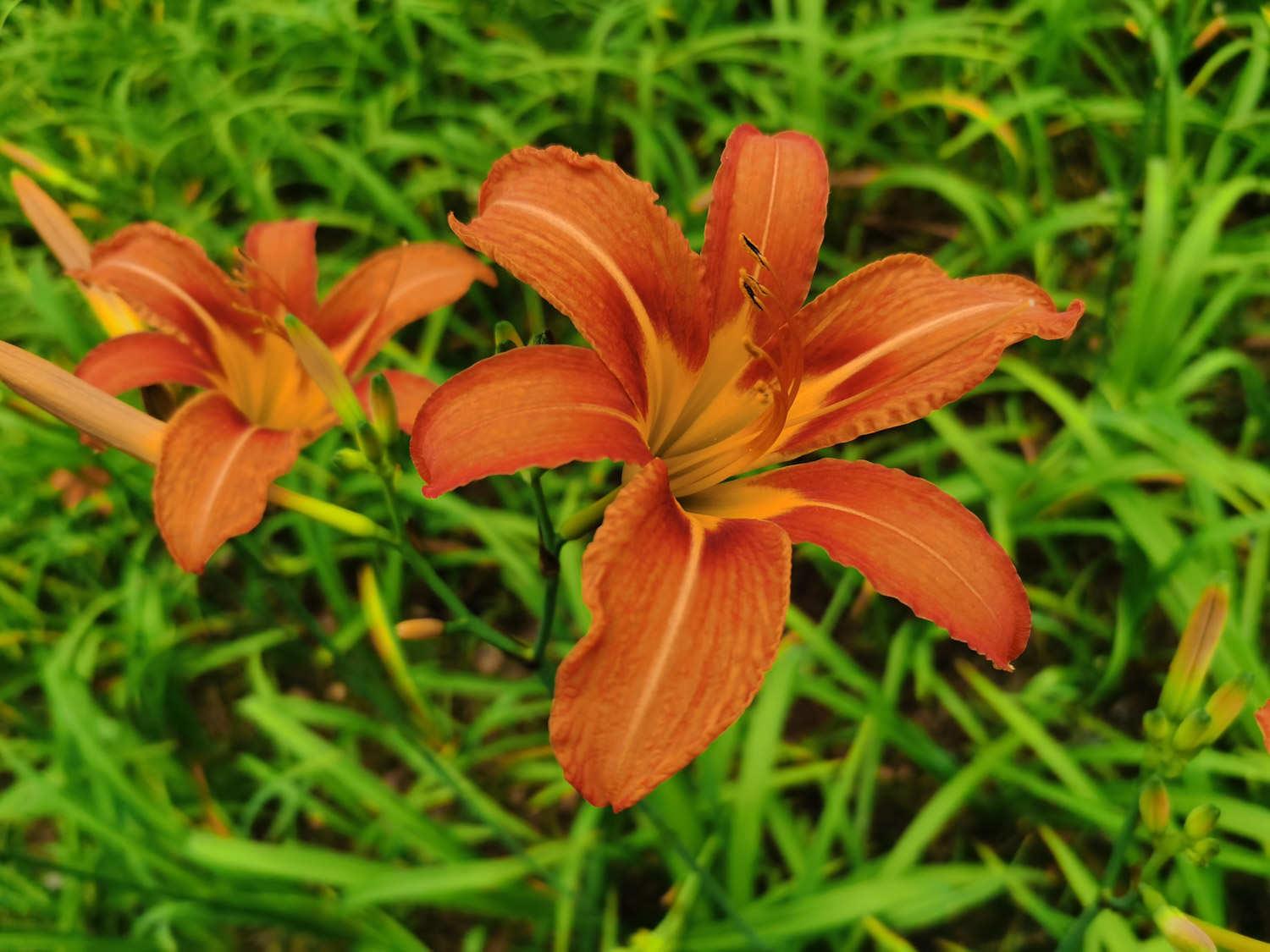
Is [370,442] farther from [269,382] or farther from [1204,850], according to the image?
[1204,850]

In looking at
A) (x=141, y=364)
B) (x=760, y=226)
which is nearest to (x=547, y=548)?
(x=760, y=226)

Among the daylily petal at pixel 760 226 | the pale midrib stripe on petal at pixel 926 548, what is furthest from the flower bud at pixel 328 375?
the pale midrib stripe on petal at pixel 926 548

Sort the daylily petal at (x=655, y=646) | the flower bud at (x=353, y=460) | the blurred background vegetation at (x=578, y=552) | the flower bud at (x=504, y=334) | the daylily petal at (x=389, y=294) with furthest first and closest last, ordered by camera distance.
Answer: the blurred background vegetation at (x=578, y=552) < the daylily petal at (x=389, y=294) < the flower bud at (x=353, y=460) < the flower bud at (x=504, y=334) < the daylily petal at (x=655, y=646)

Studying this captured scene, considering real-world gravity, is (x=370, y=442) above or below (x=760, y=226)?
below

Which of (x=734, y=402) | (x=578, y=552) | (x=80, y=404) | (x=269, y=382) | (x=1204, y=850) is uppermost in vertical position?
(x=80, y=404)

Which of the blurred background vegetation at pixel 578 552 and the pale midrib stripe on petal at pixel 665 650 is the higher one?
the pale midrib stripe on petal at pixel 665 650

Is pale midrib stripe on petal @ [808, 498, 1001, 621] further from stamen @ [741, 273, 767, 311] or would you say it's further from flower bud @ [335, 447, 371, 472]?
flower bud @ [335, 447, 371, 472]

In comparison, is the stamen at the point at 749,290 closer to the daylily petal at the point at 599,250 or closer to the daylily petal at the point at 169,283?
the daylily petal at the point at 599,250
